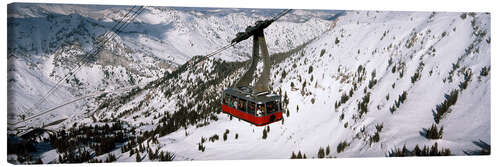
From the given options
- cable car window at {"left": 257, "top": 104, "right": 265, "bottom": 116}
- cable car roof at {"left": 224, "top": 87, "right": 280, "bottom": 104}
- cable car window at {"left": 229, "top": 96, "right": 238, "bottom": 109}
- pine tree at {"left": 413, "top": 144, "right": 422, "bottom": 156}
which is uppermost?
cable car roof at {"left": 224, "top": 87, "right": 280, "bottom": 104}

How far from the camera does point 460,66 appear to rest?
11.4 metres

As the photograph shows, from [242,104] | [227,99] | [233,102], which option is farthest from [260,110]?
[227,99]

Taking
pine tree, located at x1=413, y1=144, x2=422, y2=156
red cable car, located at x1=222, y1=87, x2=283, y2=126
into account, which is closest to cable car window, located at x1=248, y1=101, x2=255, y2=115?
red cable car, located at x1=222, y1=87, x2=283, y2=126

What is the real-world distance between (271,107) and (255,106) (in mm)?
621

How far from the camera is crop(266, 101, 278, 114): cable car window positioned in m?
9.51

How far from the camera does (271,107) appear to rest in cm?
963

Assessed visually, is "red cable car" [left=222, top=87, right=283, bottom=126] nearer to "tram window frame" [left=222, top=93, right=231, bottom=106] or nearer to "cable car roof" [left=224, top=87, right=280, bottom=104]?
"cable car roof" [left=224, top=87, right=280, bottom=104]

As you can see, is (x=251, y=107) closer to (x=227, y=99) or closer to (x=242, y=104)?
(x=242, y=104)

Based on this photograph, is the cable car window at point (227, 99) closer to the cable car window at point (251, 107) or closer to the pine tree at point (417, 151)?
the cable car window at point (251, 107)

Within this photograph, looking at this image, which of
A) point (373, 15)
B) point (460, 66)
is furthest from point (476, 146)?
point (373, 15)

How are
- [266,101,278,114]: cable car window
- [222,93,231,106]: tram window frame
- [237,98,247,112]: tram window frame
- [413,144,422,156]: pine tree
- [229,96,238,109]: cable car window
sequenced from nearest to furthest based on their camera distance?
[413,144,422,156]: pine tree, [266,101,278,114]: cable car window, [237,98,247,112]: tram window frame, [229,96,238,109]: cable car window, [222,93,231,106]: tram window frame

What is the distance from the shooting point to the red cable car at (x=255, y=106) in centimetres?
942

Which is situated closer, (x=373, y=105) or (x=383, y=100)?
(x=383, y=100)

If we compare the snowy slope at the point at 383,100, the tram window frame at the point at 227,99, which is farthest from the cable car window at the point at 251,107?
the snowy slope at the point at 383,100
